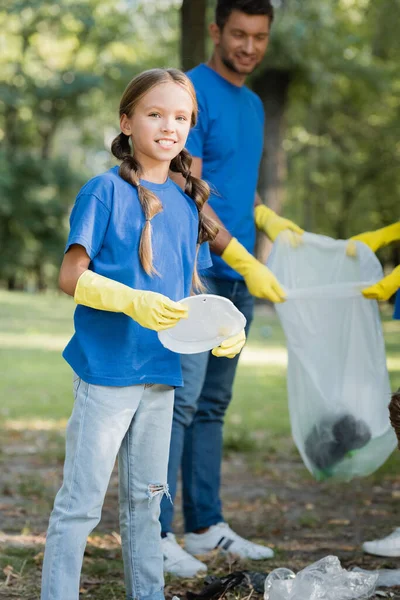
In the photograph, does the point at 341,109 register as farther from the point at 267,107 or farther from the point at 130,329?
the point at 130,329

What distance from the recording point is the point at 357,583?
8.86ft

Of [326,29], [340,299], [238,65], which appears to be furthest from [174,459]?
[326,29]

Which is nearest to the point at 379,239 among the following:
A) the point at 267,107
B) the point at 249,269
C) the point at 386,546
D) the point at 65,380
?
the point at 249,269

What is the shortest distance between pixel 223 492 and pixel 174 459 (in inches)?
62.3

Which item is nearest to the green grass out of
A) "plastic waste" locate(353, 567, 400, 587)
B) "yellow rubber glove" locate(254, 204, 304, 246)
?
"yellow rubber glove" locate(254, 204, 304, 246)

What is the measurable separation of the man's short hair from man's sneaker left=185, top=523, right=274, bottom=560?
1.93m

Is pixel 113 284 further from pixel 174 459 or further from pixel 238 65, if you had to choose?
pixel 238 65

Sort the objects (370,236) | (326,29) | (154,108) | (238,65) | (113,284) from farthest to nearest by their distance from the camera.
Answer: (326,29) < (370,236) < (238,65) < (154,108) < (113,284)

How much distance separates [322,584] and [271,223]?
1.54m

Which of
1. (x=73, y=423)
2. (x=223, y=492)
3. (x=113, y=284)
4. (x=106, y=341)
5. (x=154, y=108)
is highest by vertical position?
(x=154, y=108)

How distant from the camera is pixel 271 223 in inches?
143

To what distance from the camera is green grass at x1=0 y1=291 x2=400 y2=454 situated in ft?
22.0

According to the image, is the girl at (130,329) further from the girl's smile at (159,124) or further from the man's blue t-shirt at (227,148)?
the man's blue t-shirt at (227,148)

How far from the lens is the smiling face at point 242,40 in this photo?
10.8 ft
